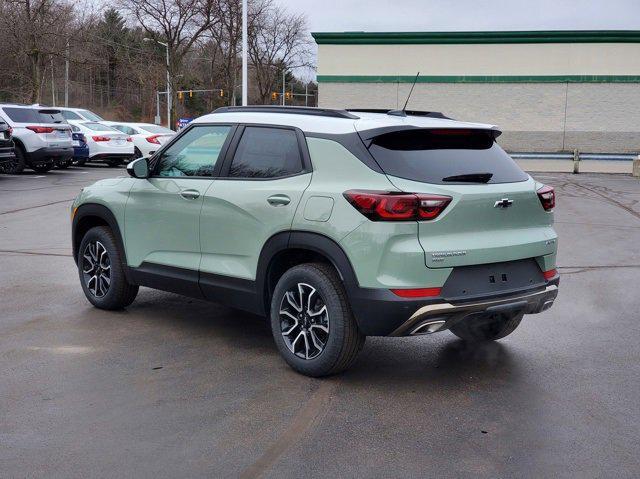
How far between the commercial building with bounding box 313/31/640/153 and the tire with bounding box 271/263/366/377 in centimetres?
2856

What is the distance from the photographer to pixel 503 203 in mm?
4965

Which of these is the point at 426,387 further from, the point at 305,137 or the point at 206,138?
the point at 206,138

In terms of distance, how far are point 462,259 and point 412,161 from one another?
691mm

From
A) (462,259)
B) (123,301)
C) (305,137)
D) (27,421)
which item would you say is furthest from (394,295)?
(123,301)

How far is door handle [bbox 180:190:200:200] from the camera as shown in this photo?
19.2 ft

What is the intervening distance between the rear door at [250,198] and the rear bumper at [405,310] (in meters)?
0.80

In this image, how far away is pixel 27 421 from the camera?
4.35 meters

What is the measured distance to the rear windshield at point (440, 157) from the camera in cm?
483

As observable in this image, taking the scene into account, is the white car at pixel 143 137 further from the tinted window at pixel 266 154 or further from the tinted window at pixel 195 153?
the tinted window at pixel 266 154

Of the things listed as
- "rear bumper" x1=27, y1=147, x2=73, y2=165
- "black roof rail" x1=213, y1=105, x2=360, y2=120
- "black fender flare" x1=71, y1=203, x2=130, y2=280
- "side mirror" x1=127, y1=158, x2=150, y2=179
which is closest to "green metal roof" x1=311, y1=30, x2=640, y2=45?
"rear bumper" x1=27, y1=147, x2=73, y2=165

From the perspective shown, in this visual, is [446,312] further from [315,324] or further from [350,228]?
[315,324]

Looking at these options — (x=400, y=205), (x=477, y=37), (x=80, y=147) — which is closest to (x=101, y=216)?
(x=400, y=205)

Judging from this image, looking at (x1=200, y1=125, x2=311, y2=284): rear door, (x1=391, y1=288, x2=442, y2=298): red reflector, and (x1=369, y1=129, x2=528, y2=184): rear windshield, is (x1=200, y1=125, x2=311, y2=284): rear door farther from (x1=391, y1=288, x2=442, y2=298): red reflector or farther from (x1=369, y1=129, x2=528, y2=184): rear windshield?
(x1=391, y1=288, x2=442, y2=298): red reflector

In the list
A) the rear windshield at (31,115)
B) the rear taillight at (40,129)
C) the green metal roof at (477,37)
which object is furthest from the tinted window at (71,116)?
the green metal roof at (477,37)
